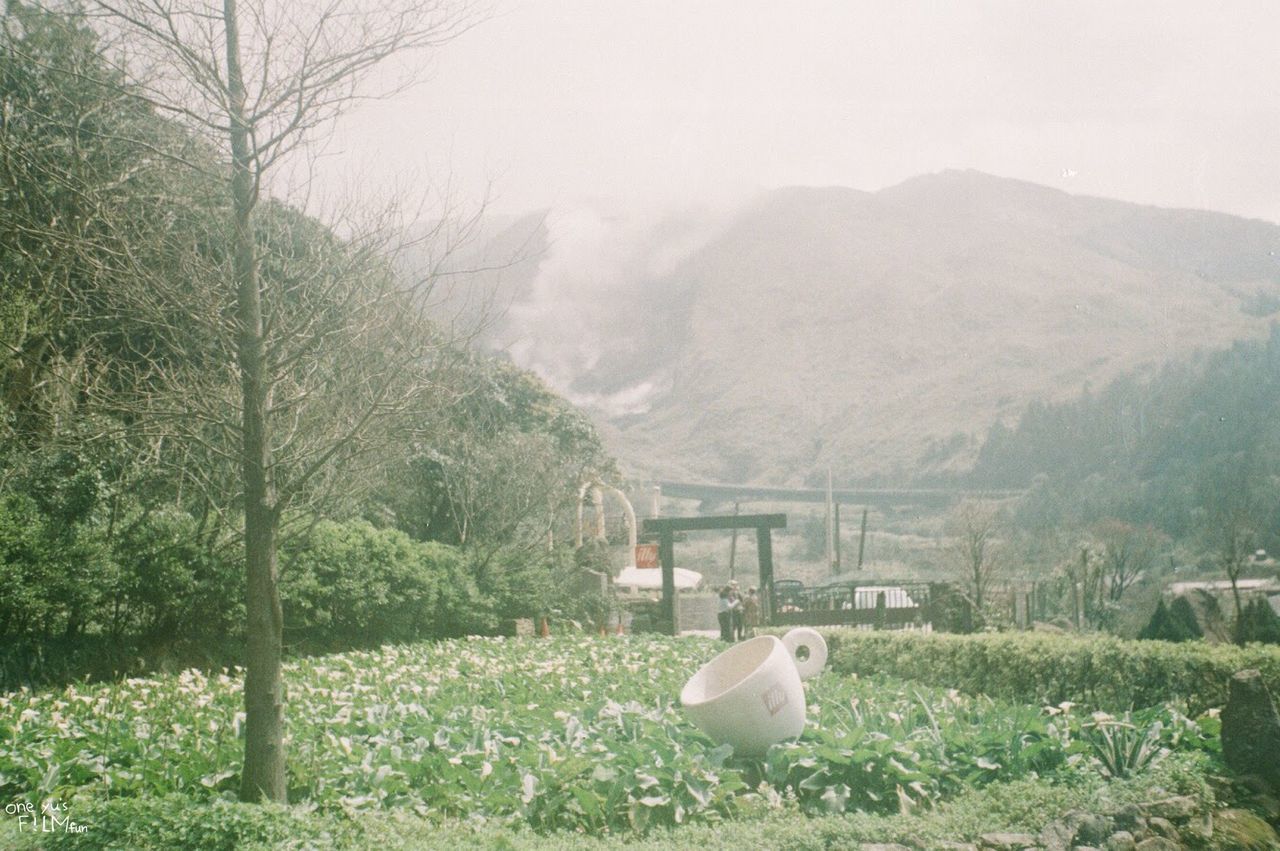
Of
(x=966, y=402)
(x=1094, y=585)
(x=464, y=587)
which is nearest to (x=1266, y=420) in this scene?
(x=1094, y=585)

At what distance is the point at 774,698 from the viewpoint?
259 inches

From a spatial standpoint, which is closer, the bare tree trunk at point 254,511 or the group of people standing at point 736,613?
the bare tree trunk at point 254,511

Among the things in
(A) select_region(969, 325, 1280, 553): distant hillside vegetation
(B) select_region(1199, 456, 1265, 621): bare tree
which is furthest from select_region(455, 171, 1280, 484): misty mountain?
(B) select_region(1199, 456, 1265, 621): bare tree

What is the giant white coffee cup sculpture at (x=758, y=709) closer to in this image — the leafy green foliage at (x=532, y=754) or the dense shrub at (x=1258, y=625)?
the leafy green foliage at (x=532, y=754)

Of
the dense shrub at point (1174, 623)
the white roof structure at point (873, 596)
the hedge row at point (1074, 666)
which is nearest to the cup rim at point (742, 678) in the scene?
the hedge row at point (1074, 666)

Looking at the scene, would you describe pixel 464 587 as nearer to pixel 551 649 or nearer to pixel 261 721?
pixel 551 649

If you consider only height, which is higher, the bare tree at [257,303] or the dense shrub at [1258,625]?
the bare tree at [257,303]

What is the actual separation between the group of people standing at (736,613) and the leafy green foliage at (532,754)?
428 inches

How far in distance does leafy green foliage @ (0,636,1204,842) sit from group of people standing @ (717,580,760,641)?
1087cm

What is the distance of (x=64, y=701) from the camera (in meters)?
7.79

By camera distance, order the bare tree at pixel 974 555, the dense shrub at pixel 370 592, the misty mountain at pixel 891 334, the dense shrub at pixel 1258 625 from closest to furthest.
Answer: the dense shrub at pixel 370 592
the dense shrub at pixel 1258 625
the bare tree at pixel 974 555
the misty mountain at pixel 891 334

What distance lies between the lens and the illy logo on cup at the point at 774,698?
6547mm

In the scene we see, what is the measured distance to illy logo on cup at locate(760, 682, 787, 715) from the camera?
6.55m

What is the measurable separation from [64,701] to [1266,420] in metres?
54.4
